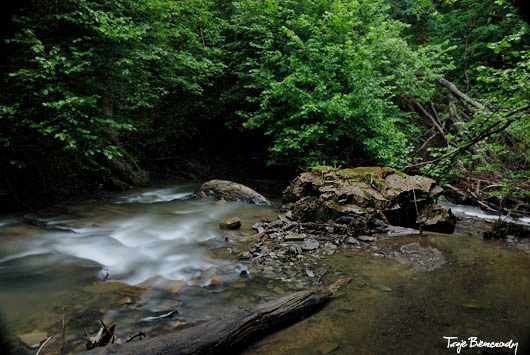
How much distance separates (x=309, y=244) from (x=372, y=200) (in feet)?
6.82

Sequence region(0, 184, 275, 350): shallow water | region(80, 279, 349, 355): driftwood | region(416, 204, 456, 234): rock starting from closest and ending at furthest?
1. region(80, 279, 349, 355): driftwood
2. region(0, 184, 275, 350): shallow water
3. region(416, 204, 456, 234): rock

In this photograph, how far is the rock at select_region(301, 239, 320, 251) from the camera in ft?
16.3

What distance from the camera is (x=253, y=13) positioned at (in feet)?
36.6

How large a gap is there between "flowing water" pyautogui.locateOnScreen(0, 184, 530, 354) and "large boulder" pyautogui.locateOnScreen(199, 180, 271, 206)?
104 inches

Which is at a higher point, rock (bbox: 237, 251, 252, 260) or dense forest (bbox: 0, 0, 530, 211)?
dense forest (bbox: 0, 0, 530, 211)

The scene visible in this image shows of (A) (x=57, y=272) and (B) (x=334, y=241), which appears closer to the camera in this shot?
(A) (x=57, y=272)

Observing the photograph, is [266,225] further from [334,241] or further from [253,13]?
[253,13]

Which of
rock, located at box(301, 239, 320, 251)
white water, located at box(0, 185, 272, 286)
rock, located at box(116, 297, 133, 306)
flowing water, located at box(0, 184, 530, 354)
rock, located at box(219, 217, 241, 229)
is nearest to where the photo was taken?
flowing water, located at box(0, 184, 530, 354)

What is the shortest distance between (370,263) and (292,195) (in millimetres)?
3623

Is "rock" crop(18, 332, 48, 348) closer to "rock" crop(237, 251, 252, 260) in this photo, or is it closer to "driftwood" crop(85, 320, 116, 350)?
"driftwood" crop(85, 320, 116, 350)

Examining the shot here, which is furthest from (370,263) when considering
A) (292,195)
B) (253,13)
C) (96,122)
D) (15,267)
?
(253,13)

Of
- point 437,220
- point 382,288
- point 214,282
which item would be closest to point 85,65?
point 214,282

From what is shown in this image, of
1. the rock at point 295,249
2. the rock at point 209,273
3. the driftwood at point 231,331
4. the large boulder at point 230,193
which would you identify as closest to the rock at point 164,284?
the rock at point 209,273

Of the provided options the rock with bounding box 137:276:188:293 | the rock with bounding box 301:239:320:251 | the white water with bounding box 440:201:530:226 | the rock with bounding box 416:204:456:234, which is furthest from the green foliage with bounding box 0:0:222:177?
the white water with bounding box 440:201:530:226
